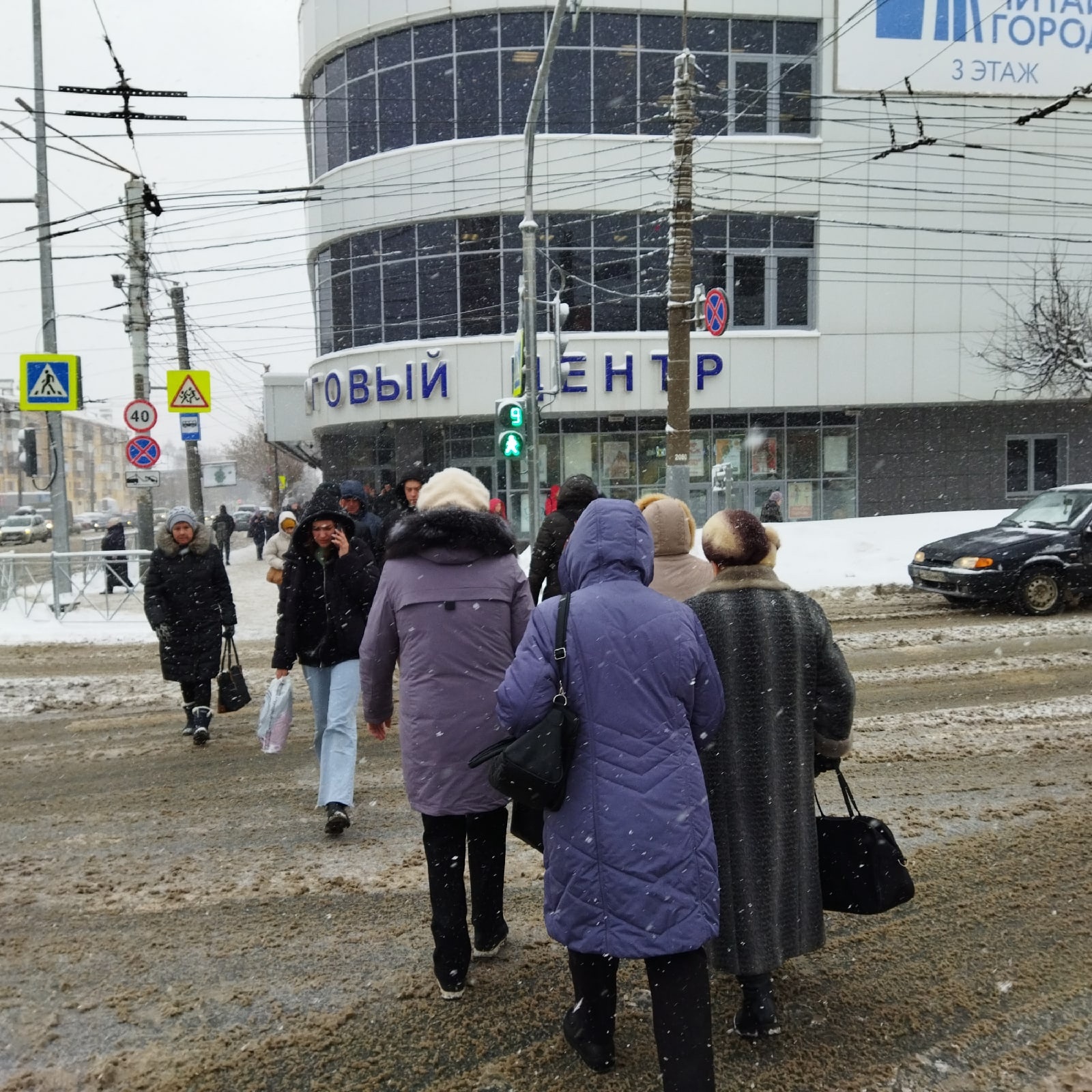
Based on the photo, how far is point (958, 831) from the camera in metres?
5.10

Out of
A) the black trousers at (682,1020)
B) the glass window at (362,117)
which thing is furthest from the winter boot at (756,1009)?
the glass window at (362,117)

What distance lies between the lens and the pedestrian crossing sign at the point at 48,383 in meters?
14.9

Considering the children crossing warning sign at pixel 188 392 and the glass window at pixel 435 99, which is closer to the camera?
the children crossing warning sign at pixel 188 392

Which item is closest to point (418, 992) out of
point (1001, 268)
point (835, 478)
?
point (835, 478)

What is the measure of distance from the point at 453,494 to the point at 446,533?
19 centimetres

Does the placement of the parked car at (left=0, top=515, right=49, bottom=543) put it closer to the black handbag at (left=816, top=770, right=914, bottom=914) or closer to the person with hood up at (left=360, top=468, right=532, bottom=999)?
the person with hood up at (left=360, top=468, right=532, bottom=999)

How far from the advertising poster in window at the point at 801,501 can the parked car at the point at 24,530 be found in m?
42.1

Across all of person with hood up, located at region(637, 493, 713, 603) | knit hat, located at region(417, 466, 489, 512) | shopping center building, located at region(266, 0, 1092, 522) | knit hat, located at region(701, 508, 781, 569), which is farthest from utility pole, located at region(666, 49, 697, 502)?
knit hat, located at region(701, 508, 781, 569)

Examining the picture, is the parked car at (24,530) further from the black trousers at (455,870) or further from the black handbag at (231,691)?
the black trousers at (455,870)

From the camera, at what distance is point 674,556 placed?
17.1 feet

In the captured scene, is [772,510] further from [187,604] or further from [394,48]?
[187,604]

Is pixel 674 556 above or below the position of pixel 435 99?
below

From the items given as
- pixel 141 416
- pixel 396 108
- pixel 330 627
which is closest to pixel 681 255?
pixel 141 416

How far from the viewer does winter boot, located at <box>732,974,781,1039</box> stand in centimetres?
323
